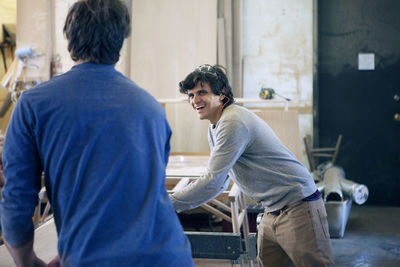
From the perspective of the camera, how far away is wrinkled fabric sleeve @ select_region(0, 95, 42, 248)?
1.09 meters

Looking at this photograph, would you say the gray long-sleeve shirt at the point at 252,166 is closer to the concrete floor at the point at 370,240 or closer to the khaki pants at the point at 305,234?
the khaki pants at the point at 305,234

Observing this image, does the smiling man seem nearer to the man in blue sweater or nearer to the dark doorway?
the man in blue sweater

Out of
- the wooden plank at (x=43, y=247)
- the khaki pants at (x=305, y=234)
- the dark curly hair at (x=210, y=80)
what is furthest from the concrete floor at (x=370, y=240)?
the wooden plank at (x=43, y=247)

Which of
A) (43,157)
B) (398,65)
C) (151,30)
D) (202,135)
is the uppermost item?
(151,30)

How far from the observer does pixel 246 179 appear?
86.7 inches

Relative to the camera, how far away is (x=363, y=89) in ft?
18.6

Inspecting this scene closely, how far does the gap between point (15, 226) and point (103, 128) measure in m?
0.33

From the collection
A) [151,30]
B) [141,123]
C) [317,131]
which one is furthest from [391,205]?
[141,123]

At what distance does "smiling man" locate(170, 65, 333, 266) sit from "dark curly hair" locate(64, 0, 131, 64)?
95 cm

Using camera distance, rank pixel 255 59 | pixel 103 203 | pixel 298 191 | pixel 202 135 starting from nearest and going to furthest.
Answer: pixel 103 203
pixel 298 191
pixel 202 135
pixel 255 59

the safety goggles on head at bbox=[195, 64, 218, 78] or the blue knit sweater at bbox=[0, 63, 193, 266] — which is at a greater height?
the safety goggles on head at bbox=[195, 64, 218, 78]

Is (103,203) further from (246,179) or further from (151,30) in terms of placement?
(151,30)

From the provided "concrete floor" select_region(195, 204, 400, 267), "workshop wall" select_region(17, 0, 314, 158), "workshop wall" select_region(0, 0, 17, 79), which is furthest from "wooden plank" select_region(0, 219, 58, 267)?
"workshop wall" select_region(0, 0, 17, 79)

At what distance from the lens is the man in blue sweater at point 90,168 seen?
1.08 meters
